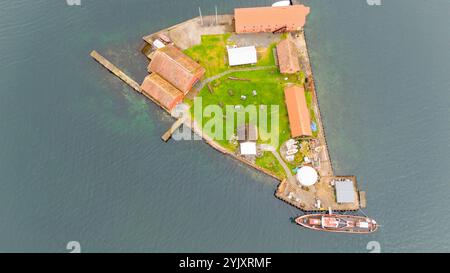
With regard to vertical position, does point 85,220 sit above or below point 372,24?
below

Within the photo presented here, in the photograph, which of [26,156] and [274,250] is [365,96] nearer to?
[274,250]

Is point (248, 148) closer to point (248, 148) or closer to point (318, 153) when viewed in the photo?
point (248, 148)

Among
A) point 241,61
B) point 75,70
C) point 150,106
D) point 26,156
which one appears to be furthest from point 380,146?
point 26,156

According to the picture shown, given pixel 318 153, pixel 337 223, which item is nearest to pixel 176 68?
pixel 318 153

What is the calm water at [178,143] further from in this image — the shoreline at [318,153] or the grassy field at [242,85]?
the grassy field at [242,85]

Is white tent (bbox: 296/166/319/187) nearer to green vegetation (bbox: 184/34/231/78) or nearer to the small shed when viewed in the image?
the small shed

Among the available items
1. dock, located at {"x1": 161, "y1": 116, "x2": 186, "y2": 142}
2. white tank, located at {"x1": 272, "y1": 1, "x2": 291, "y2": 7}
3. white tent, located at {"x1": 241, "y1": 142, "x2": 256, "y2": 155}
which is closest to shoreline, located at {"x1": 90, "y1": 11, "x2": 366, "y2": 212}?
dock, located at {"x1": 161, "y1": 116, "x2": 186, "y2": 142}
